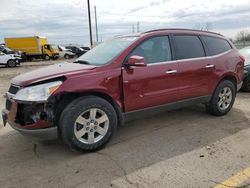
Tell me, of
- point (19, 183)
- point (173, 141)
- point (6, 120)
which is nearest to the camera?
point (19, 183)

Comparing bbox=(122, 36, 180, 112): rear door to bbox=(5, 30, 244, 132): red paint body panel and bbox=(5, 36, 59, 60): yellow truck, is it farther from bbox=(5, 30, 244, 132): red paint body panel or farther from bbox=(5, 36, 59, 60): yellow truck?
bbox=(5, 36, 59, 60): yellow truck

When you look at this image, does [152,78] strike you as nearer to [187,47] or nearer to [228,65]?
[187,47]

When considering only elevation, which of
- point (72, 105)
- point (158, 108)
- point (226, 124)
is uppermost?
point (72, 105)

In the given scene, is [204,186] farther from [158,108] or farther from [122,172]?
[158,108]

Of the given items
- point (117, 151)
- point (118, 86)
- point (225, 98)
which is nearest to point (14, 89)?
point (118, 86)

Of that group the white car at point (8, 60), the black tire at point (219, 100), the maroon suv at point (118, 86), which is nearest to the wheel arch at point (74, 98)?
the maroon suv at point (118, 86)

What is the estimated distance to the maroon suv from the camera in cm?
358

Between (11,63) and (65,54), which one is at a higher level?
(11,63)

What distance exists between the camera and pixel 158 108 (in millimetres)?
4500

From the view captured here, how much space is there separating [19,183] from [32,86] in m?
1.21

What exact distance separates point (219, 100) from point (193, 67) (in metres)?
1.08

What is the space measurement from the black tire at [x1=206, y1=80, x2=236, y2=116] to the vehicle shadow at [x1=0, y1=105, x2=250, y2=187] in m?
0.14

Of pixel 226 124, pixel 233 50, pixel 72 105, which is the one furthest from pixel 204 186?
pixel 233 50

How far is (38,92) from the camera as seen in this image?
352cm
